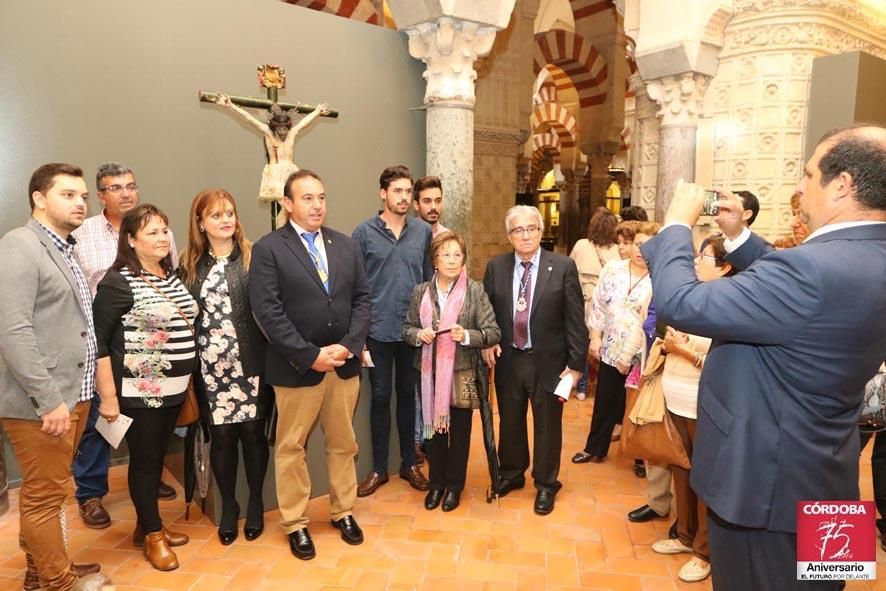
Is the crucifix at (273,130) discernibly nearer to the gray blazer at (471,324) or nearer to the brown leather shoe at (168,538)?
the gray blazer at (471,324)

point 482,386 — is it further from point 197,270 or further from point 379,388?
point 197,270

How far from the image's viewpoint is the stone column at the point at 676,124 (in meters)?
5.15

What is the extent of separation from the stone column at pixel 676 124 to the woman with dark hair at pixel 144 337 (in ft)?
13.6

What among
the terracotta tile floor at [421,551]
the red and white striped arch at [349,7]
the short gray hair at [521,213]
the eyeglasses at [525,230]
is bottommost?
the terracotta tile floor at [421,551]

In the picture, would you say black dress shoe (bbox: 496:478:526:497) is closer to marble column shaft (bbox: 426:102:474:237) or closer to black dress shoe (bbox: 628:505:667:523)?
black dress shoe (bbox: 628:505:667:523)

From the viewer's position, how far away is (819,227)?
4.97 feet

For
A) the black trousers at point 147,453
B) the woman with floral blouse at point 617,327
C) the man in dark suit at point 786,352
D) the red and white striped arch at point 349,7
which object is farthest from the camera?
the red and white striped arch at point 349,7

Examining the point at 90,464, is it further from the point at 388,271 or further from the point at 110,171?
the point at 388,271

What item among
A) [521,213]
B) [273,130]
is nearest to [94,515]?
[273,130]

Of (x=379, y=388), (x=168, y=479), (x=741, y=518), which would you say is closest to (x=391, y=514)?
(x=379, y=388)

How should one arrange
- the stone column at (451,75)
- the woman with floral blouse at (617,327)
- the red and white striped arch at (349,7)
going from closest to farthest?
the woman with floral blouse at (617,327) < the stone column at (451,75) < the red and white striped arch at (349,7)

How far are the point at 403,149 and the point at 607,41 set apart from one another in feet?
22.7

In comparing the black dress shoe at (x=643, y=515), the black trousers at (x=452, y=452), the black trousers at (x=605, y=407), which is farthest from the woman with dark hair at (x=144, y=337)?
the black trousers at (x=605, y=407)

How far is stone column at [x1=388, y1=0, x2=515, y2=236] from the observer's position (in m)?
4.50
